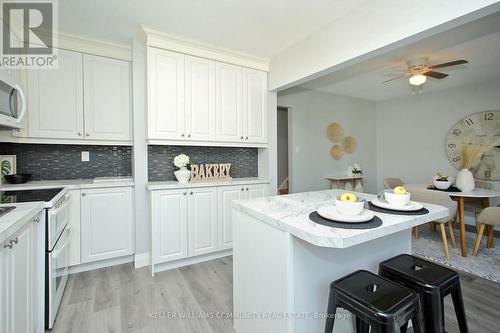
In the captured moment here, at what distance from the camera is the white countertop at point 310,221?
96cm

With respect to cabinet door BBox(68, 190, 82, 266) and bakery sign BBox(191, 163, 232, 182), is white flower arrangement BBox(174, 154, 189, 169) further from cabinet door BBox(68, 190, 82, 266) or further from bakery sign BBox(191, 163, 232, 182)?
cabinet door BBox(68, 190, 82, 266)

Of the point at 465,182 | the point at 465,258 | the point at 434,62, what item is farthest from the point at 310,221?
the point at 434,62

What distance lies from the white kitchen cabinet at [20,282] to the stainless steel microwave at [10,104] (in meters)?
0.90

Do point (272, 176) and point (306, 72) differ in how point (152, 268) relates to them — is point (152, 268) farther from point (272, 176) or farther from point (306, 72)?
point (306, 72)

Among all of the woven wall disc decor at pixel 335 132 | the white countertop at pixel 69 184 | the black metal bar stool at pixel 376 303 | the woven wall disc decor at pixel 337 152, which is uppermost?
the woven wall disc decor at pixel 335 132

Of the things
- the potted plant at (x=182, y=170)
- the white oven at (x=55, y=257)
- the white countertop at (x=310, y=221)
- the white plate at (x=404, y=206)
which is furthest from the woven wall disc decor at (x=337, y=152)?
the white oven at (x=55, y=257)

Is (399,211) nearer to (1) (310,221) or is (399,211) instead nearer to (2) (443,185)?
(1) (310,221)

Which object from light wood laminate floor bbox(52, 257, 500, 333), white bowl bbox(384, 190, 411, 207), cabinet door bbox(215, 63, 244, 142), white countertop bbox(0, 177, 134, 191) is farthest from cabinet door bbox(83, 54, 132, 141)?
white bowl bbox(384, 190, 411, 207)

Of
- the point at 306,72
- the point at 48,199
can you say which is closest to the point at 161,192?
the point at 48,199

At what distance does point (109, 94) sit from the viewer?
2619 mm

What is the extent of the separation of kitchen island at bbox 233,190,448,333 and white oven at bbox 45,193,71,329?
1242 mm

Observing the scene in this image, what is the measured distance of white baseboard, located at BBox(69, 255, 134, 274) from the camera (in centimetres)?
242

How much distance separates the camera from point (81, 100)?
2.50 meters

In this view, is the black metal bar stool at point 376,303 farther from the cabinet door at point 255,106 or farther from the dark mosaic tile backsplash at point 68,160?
the dark mosaic tile backsplash at point 68,160
